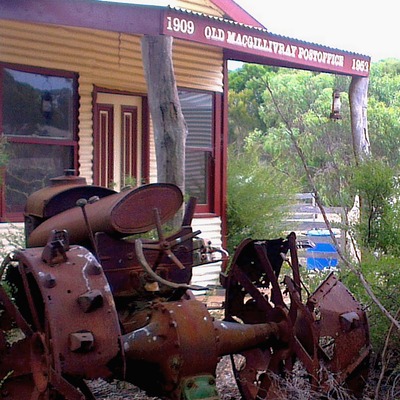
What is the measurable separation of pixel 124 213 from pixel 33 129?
17.4 ft

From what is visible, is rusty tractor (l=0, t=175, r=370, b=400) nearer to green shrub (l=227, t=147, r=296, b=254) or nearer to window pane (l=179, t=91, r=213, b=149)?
window pane (l=179, t=91, r=213, b=149)

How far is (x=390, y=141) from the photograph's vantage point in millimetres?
16688

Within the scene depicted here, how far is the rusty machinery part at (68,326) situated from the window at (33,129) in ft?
16.6

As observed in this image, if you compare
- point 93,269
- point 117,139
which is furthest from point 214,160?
point 93,269

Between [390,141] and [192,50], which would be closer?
[192,50]

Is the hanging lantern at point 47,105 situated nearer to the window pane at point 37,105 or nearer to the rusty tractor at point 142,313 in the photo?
the window pane at point 37,105

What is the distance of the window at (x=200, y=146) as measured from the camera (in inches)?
444

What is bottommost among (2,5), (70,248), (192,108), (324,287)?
(324,287)

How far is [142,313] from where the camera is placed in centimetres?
432

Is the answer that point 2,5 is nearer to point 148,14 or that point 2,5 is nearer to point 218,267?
point 148,14

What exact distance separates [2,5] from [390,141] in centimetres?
1119

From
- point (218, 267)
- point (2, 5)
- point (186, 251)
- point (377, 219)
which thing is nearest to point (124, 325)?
point (186, 251)

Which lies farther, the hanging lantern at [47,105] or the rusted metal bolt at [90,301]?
the hanging lantern at [47,105]

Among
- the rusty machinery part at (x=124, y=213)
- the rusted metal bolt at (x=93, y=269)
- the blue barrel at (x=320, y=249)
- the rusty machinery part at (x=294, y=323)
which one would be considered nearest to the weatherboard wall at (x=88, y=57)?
the blue barrel at (x=320, y=249)
